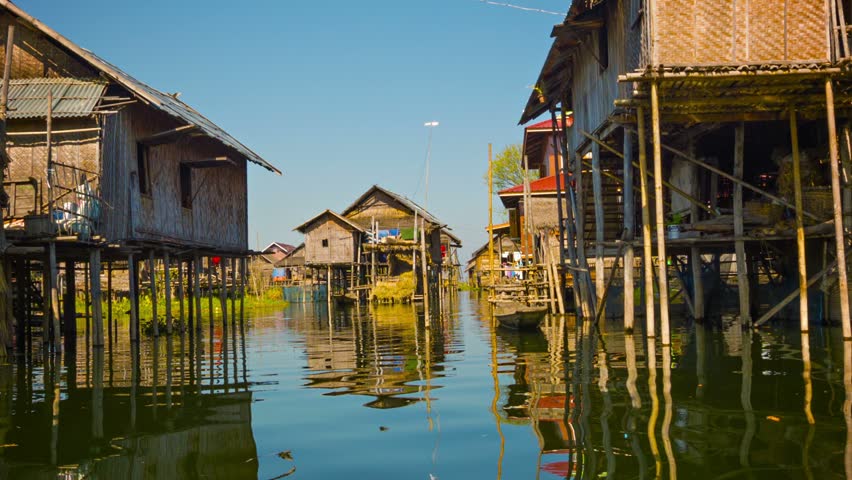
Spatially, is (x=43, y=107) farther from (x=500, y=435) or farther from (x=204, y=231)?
(x=500, y=435)

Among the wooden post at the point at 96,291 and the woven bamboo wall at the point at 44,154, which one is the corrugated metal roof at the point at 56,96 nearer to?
the woven bamboo wall at the point at 44,154

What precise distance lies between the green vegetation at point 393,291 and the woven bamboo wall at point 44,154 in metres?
23.6

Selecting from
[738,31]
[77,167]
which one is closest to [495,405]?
[738,31]

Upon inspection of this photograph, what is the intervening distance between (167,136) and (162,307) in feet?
54.3

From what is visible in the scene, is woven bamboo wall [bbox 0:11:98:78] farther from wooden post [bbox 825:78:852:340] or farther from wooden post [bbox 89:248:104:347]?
wooden post [bbox 825:78:852:340]

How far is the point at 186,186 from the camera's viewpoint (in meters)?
21.3

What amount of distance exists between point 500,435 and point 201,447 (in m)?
2.39

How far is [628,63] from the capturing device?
1480 cm

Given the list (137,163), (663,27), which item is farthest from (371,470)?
(137,163)

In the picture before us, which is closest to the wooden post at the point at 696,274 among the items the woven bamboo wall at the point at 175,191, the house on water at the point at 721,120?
the house on water at the point at 721,120

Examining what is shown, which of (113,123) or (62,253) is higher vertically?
(113,123)

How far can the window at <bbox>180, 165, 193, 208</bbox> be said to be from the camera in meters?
21.0

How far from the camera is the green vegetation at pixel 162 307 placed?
24.2 m

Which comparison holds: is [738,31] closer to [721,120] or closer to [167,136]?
[721,120]
